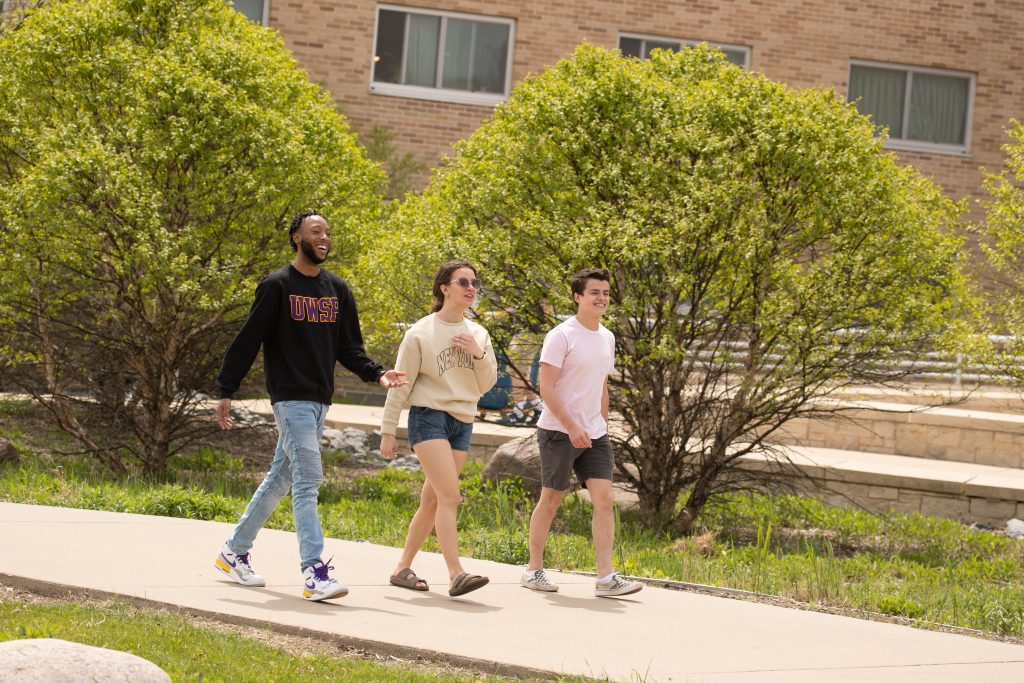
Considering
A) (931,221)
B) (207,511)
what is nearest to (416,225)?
(207,511)

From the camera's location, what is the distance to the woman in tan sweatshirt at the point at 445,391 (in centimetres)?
611

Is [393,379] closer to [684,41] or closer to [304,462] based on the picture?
[304,462]

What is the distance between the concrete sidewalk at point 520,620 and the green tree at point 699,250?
2.92 m

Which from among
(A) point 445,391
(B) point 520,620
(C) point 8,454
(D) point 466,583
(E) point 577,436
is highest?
(A) point 445,391

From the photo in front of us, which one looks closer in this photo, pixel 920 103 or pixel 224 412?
pixel 224 412

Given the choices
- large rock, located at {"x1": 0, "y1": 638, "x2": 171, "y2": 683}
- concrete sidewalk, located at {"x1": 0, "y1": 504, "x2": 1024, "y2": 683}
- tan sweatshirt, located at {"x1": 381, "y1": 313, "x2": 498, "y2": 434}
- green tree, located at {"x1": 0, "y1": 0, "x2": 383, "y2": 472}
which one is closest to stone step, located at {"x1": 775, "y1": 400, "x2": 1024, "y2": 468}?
green tree, located at {"x1": 0, "y1": 0, "x2": 383, "y2": 472}

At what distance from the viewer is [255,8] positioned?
20500mm

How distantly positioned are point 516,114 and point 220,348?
3.58 m

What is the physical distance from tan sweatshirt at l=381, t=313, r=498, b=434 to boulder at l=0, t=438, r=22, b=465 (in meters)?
5.97

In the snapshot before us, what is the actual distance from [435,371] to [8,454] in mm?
6264

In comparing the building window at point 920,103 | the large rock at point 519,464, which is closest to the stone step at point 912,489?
the large rock at point 519,464

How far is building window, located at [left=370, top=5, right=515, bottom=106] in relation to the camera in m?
21.0

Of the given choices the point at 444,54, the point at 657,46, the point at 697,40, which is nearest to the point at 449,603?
the point at 444,54

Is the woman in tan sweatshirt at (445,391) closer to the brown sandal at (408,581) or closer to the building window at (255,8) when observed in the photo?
the brown sandal at (408,581)
